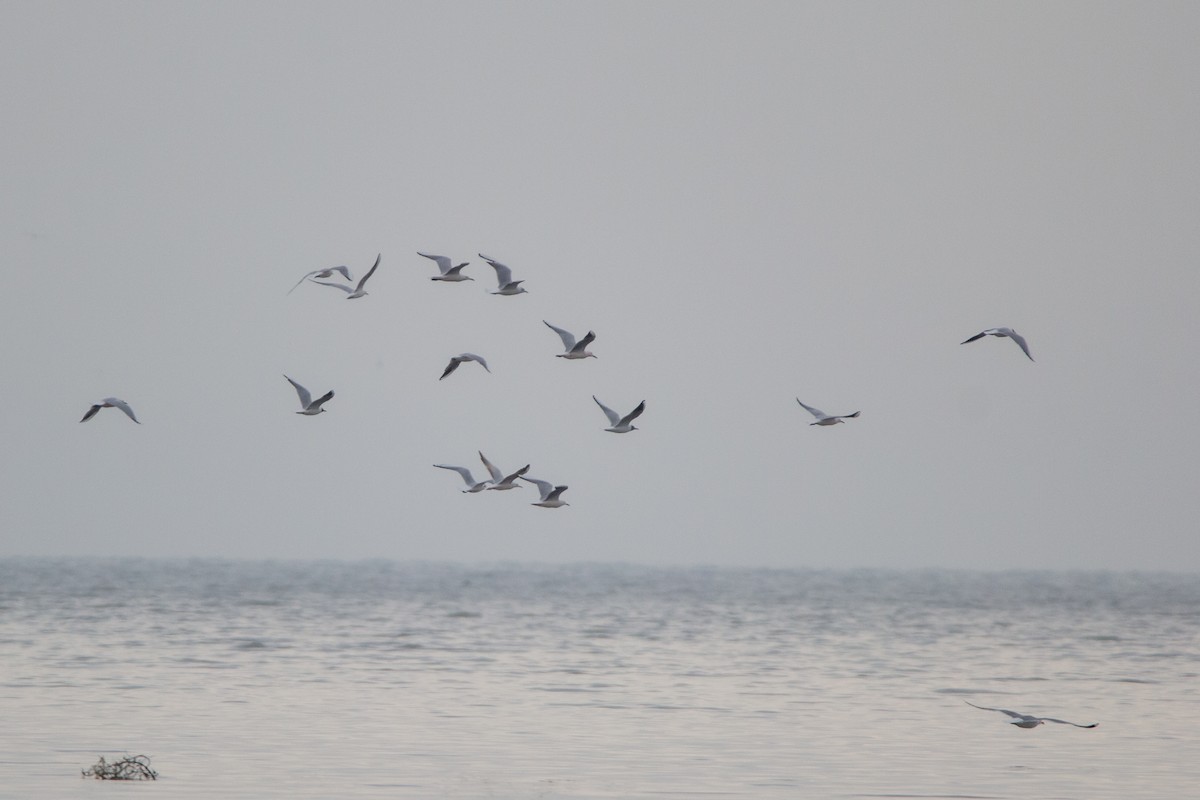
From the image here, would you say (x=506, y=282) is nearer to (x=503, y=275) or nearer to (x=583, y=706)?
(x=503, y=275)

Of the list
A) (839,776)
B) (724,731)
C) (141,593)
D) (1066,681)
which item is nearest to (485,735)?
(724,731)

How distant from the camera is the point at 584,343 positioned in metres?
21.7

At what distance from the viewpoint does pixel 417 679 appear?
30.0 m

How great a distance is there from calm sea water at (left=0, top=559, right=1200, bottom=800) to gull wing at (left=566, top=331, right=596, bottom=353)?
5363 millimetres

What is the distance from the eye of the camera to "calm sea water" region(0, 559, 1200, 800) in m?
19.9

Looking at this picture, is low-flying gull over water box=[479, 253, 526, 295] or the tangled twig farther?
low-flying gull over water box=[479, 253, 526, 295]

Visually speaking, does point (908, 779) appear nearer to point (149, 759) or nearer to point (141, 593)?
point (149, 759)

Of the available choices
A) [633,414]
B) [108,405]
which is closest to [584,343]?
[633,414]

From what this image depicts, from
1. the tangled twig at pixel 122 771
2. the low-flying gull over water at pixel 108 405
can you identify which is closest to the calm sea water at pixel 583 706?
the tangled twig at pixel 122 771

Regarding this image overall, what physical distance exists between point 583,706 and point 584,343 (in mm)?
7330

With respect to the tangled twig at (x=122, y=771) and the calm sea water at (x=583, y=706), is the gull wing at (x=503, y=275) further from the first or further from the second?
the tangled twig at (x=122, y=771)

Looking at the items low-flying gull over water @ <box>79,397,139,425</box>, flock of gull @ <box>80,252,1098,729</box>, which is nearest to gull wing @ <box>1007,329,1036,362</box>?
flock of gull @ <box>80,252,1098,729</box>

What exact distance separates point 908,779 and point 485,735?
19.8 ft

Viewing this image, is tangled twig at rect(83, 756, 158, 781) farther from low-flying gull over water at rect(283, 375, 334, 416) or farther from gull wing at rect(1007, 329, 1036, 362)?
gull wing at rect(1007, 329, 1036, 362)
